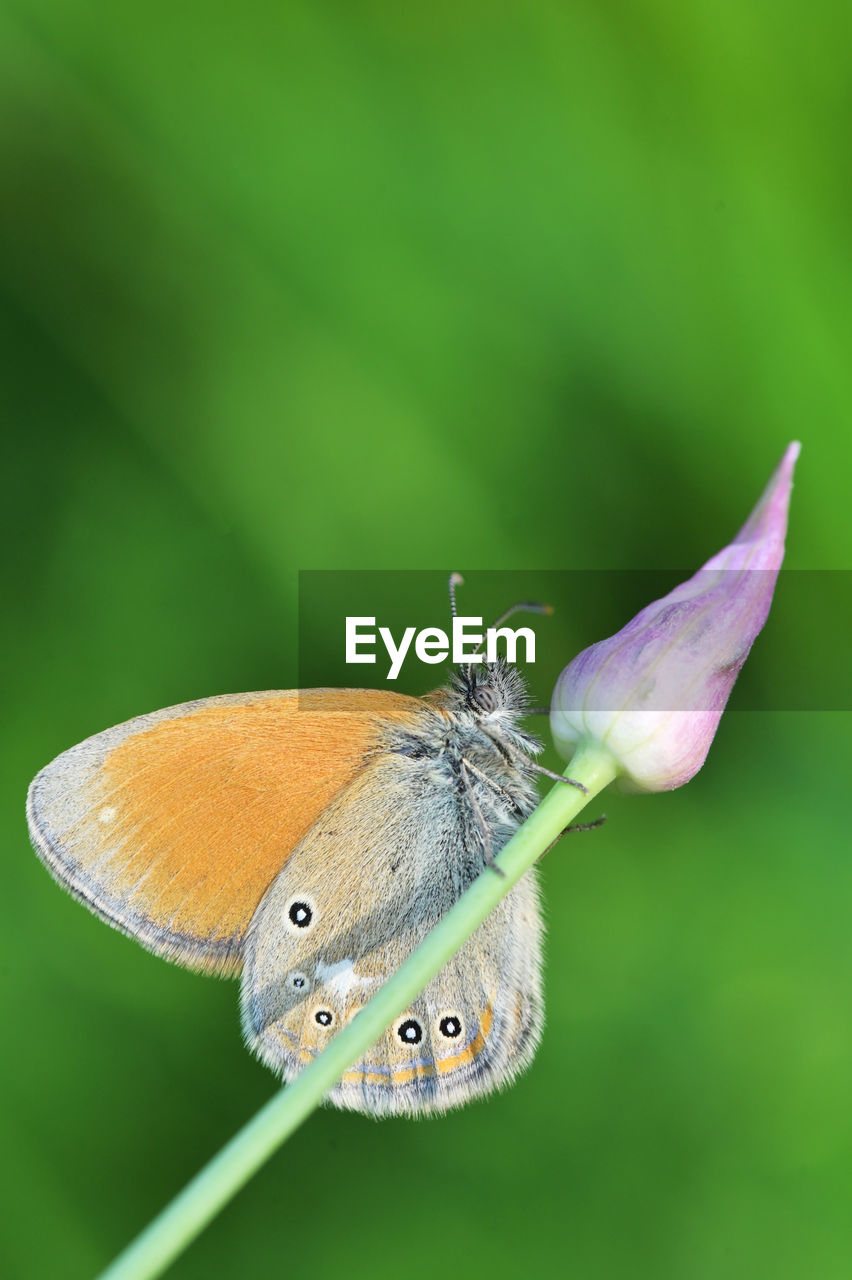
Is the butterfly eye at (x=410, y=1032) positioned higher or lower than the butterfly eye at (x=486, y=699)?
lower

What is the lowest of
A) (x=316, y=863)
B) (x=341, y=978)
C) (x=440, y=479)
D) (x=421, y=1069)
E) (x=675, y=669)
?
(x=421, y=1069)

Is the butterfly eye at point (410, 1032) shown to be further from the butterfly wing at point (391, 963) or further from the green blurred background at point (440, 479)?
the green blurred background at point (440, 479)

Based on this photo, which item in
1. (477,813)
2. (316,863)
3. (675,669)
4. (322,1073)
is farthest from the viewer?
(316,863)

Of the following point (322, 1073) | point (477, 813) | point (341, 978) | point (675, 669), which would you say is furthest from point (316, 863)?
point (322, 1073)

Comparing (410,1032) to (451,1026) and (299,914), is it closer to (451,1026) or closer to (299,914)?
(451,1026)

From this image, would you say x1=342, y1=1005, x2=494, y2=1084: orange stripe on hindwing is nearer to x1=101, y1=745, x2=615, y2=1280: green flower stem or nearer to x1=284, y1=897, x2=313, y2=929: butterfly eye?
x1=284, y1=897, x2=313, y2=929: butterfly eye

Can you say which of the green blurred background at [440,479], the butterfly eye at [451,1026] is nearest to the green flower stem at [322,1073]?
the butterfly eye at [451,1026]

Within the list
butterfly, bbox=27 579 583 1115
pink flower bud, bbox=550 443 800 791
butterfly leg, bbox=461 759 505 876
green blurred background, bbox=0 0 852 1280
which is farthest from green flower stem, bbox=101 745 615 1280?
green blurred background, bbox=0 0 852 1280
